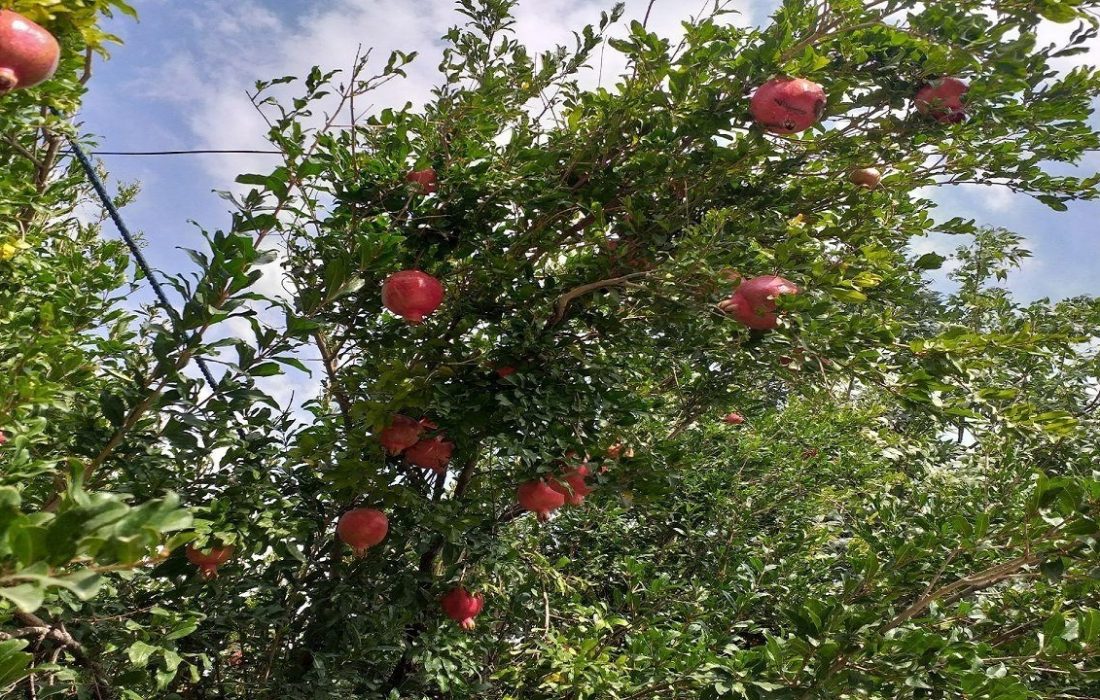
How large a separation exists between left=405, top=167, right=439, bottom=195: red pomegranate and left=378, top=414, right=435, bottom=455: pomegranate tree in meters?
0.68

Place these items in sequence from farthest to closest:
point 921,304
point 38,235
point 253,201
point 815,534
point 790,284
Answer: point 815,534 → point 921,304 → point 38,235 → point 790,284 → point 253,201

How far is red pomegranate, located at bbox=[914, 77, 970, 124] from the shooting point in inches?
79.7

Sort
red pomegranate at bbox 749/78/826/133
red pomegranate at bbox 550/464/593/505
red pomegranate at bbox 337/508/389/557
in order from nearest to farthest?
red pomegranate at bbox 749/78/826/133 → red pomegranate at bbox 337/508/389/557 → red pomegranate at bbox 550/464/593/505

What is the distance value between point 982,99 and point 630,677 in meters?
1.90

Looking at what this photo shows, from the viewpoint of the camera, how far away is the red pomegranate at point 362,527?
6.63 feet

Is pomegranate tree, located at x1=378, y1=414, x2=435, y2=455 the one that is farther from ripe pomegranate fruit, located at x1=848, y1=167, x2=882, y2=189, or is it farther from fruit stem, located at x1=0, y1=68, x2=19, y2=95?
ripe pomegranate fruit, located at x1=848, y1=167, x2=882, y2=189

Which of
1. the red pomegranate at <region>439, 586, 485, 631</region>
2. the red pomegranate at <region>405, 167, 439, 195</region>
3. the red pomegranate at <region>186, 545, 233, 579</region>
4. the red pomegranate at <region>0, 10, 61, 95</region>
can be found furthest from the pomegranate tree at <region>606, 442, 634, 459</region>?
the red pomegranate at <region>0, 10, 61, 95</region>

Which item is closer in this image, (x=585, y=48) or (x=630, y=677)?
(x=630, y=677)

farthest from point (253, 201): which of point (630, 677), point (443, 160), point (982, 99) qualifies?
point (982, 99)

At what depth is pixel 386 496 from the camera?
2096 mm

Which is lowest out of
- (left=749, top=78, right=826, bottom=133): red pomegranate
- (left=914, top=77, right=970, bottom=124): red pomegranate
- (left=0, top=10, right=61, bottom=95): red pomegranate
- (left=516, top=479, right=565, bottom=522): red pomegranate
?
(left=516, top=479, right=565, bottom=522): red pomegranate

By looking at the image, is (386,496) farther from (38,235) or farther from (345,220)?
(38,235)

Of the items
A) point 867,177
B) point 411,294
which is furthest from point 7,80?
point 867,177

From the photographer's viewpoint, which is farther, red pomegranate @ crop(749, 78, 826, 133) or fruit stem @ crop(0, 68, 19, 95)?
red pomegranate @ crop(749, 78, 826, 133)
